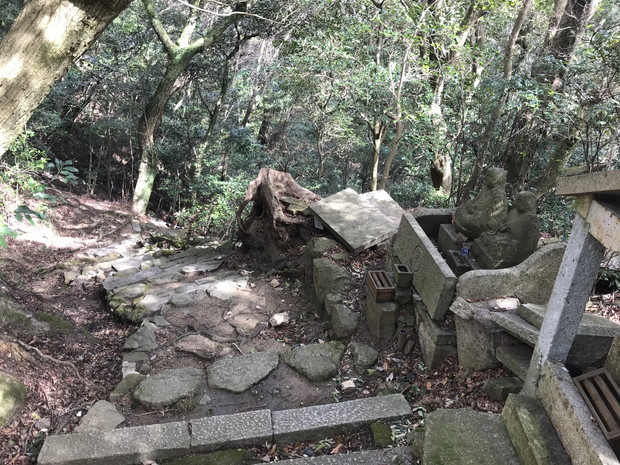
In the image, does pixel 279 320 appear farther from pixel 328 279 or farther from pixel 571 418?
pixel 571 418

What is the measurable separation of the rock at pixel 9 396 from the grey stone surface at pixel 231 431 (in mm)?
1439

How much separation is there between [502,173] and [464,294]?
6.23ft

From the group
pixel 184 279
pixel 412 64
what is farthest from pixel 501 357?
pixel 412 64

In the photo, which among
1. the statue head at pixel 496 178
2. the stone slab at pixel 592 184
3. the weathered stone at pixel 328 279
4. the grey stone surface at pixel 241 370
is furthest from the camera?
the weathered stone at pixel 328 279

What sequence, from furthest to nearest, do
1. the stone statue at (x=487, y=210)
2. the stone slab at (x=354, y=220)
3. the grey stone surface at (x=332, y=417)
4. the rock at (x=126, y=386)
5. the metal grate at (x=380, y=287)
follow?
the stone slab at (x=354, y=220)
the metal grate at (x=380, y=287)
the stone statue at (x=487, y=210)
the rock at (x=126, y=386)
the grey stone surface at (x=332, y=417)

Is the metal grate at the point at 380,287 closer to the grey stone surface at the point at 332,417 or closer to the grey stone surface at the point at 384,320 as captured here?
the grey stone surface at the point at 384,320

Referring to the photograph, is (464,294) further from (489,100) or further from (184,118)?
(184,118)

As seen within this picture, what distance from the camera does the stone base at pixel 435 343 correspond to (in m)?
3.96

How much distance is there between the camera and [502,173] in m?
4.96

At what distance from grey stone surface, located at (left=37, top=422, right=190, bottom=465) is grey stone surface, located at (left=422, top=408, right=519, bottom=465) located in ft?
6.11

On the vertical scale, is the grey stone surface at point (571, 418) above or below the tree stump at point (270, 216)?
above

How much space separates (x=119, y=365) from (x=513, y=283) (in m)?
4.37

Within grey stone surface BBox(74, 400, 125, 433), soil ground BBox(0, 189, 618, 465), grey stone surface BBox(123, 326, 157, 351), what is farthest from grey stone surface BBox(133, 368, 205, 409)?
grey stone surface BBox(123, 326, 157, 351)

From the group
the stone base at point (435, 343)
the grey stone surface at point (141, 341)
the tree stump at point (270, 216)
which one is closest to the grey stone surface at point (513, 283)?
the stone base at point (435, 343)
